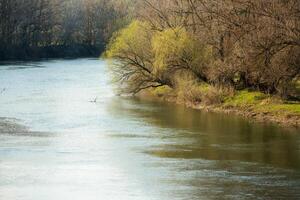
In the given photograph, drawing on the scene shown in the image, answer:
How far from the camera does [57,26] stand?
374ft

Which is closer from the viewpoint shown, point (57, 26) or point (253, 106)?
point (253, 106)

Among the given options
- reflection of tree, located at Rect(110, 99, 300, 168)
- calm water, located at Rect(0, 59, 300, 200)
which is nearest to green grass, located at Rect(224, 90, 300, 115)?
reflection of tree, located at Rect(110, 99, 300, 168)

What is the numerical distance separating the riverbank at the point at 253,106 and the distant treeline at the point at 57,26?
180 ft

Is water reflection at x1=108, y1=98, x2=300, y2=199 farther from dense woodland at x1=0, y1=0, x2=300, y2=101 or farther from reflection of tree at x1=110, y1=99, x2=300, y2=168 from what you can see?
dense woodland at x1=0, y1=0, x2=300, y2=101

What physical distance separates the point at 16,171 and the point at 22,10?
79.8 m

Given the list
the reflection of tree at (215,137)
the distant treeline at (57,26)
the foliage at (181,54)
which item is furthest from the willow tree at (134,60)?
the distant treeline at (57,26)

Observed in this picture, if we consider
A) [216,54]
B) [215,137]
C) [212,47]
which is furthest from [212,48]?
[215,137]

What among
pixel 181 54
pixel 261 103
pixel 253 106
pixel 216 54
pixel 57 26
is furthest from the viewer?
pixel 57 26

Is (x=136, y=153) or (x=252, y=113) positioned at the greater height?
(x=252, y=113)

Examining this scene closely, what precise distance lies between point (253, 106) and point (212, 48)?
22.8 ft

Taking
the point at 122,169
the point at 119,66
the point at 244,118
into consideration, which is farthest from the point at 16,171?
the point at 119,66

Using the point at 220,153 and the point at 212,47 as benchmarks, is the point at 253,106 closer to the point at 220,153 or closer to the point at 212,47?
the point at 212,47

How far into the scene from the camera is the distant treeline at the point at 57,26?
105m

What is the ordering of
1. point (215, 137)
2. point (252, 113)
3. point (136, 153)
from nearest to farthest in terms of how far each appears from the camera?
point (136, 153) < point (215, 137) < point (252, 113)
